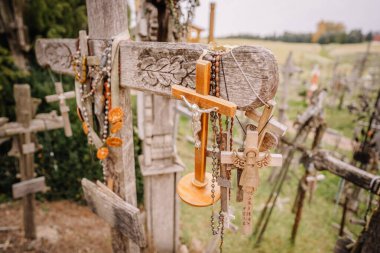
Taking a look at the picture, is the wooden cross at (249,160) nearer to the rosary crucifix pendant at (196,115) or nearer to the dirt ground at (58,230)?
the rosary crucifix pendant at (196,115)

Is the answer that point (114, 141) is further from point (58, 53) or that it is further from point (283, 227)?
point (283, 227)

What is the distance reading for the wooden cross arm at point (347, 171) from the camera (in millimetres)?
2725

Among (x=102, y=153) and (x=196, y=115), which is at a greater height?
(x=196, y=115)

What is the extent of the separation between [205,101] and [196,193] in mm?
518

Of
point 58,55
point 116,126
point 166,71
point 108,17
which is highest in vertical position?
point 108,17

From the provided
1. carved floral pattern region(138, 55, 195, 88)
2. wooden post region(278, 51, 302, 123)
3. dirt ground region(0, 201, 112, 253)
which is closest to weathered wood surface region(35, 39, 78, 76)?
carved floral pattern region(138, 55, 195, 88)

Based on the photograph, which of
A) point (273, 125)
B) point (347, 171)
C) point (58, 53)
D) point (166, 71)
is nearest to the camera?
point (273, 125)

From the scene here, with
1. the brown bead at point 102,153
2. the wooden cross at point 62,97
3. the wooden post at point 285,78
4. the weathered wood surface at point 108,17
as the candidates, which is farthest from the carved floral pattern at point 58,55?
the wooden post at point 285,78

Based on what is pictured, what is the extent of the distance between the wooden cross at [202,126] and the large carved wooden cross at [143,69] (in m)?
0.06

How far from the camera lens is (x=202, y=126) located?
3.91ft

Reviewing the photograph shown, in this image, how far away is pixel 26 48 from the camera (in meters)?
5.60

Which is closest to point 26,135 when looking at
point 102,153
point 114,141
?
point 102,153

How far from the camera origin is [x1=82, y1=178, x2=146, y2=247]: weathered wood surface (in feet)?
5.44

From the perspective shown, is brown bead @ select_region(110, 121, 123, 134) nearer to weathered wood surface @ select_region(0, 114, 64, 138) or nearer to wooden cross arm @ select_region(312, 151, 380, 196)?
wooden cross arm @ select_region(312, 151, 380, 196)
